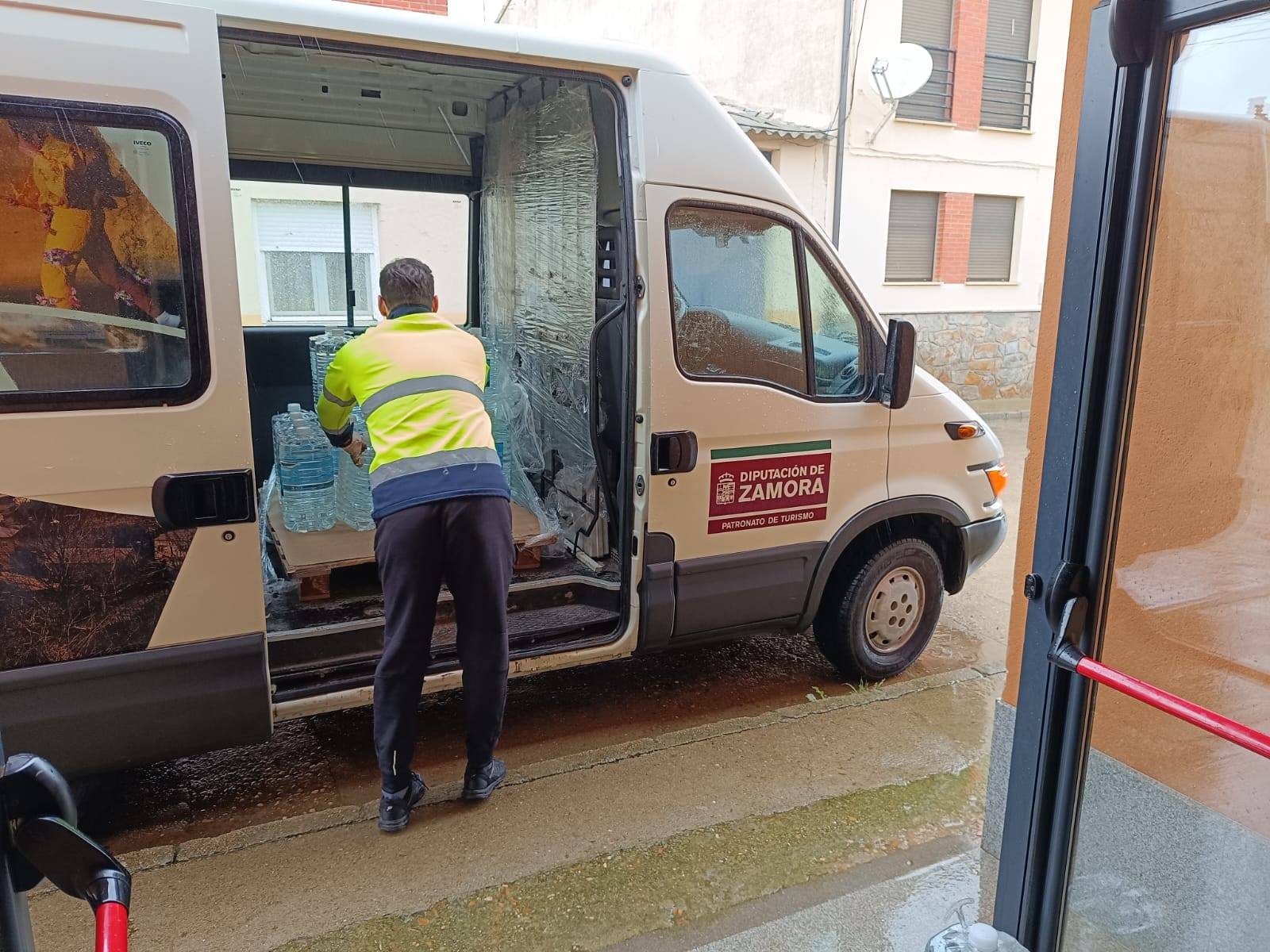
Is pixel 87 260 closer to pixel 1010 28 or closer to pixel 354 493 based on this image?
pixel 354 493

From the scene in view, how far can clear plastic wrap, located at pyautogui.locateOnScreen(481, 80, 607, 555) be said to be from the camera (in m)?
4.12

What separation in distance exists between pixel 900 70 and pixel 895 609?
9.36m

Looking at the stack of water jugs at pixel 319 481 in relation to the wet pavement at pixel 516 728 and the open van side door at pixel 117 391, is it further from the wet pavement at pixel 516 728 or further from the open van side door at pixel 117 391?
the open van side door at pixel 117 391

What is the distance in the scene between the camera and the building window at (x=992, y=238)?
1344cm

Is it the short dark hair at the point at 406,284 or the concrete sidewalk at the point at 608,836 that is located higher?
the short dark hair at the point at 406,284

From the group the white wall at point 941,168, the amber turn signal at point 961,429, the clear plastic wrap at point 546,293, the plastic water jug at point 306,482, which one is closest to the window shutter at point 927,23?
the white wall at point 941,168

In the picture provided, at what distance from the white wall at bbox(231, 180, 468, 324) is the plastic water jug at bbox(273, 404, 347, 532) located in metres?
1.41

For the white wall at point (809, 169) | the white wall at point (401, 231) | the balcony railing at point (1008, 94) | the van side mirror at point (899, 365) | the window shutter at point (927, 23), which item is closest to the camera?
the van side mirror at point (899, 365)

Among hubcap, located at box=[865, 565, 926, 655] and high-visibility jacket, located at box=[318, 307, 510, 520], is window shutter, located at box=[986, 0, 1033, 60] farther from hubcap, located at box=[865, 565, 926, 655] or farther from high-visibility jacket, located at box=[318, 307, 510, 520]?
high-visibility jacket, located at box=[318, 307, 510, 520]

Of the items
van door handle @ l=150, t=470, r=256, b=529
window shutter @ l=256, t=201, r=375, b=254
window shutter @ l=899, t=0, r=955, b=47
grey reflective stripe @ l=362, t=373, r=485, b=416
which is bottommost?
van door handle @ l=150, t=470, r=256, b=529

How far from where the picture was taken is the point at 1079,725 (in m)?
Result: 1.99

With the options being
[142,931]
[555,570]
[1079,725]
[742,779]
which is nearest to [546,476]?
[555,570]

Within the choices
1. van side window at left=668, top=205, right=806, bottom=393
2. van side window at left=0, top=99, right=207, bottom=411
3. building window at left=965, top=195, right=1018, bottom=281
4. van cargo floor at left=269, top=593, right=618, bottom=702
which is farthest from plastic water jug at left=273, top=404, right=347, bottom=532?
building window at left=965, top=195, right=1018, bottom=281

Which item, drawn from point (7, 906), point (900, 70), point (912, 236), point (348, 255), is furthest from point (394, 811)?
point (912, 236)
